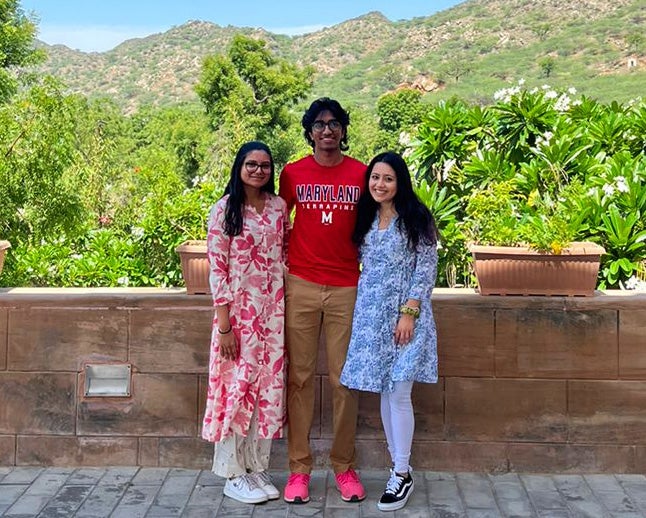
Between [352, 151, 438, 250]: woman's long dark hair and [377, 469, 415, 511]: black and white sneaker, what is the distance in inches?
36.3

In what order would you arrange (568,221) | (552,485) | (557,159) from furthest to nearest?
(557,159) → (568,221) → (552,485)

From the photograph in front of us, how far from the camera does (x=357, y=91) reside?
173ft

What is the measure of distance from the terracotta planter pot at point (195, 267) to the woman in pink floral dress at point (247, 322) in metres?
0.47

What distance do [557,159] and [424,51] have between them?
175 feet

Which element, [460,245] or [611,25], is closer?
[460,245]

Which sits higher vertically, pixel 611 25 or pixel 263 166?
pixel 611 25

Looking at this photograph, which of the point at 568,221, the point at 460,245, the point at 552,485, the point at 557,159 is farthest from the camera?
the point at 557,159

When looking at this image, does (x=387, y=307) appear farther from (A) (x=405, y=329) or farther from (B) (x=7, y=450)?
(B) (x=7, y=450)

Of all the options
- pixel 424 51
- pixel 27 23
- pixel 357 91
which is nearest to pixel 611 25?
pixel 424 51

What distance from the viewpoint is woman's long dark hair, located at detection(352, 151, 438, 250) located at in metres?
3.37

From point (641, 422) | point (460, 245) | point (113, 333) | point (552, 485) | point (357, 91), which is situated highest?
point (357, 91)

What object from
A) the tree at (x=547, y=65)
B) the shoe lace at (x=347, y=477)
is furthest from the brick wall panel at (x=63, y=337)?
the tree at (x=547, y=65)

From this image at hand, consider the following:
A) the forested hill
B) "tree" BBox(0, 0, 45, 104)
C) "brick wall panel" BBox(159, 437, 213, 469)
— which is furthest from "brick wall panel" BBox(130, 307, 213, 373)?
the forested hill

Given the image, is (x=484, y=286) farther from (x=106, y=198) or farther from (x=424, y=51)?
(x=424, y=51)
